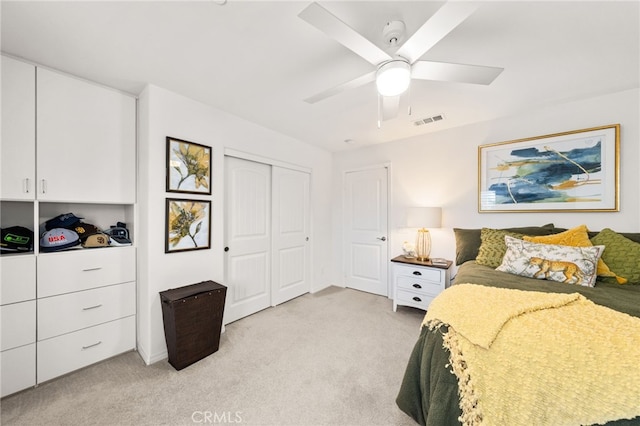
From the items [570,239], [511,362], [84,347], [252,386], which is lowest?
[252,386]

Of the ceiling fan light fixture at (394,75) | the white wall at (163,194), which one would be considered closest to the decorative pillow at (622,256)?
the ceiling fan light fixture at (394,75)

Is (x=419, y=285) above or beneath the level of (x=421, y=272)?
beneath

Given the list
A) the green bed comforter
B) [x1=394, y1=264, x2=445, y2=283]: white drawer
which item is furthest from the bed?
[x1=394, y1=264, x2=445, y2=283]: white drawer

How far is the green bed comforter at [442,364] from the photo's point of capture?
1.10 m

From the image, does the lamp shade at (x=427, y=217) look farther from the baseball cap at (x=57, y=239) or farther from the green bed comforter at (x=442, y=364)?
the baseball cap at (x=57, y=239)

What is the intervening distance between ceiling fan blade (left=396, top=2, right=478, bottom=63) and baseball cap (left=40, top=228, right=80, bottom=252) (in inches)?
107

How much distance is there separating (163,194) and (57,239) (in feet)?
2.59

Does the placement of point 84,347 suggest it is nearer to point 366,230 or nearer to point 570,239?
point 366,230

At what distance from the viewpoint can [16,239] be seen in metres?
1.70

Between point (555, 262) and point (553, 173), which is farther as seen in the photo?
point (553, 173)

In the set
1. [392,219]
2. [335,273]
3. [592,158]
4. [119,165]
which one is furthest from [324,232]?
[592,158]

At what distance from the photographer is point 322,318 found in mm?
2828

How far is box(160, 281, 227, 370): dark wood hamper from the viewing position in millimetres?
1891

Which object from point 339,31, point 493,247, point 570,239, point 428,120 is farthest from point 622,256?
point 339,31
